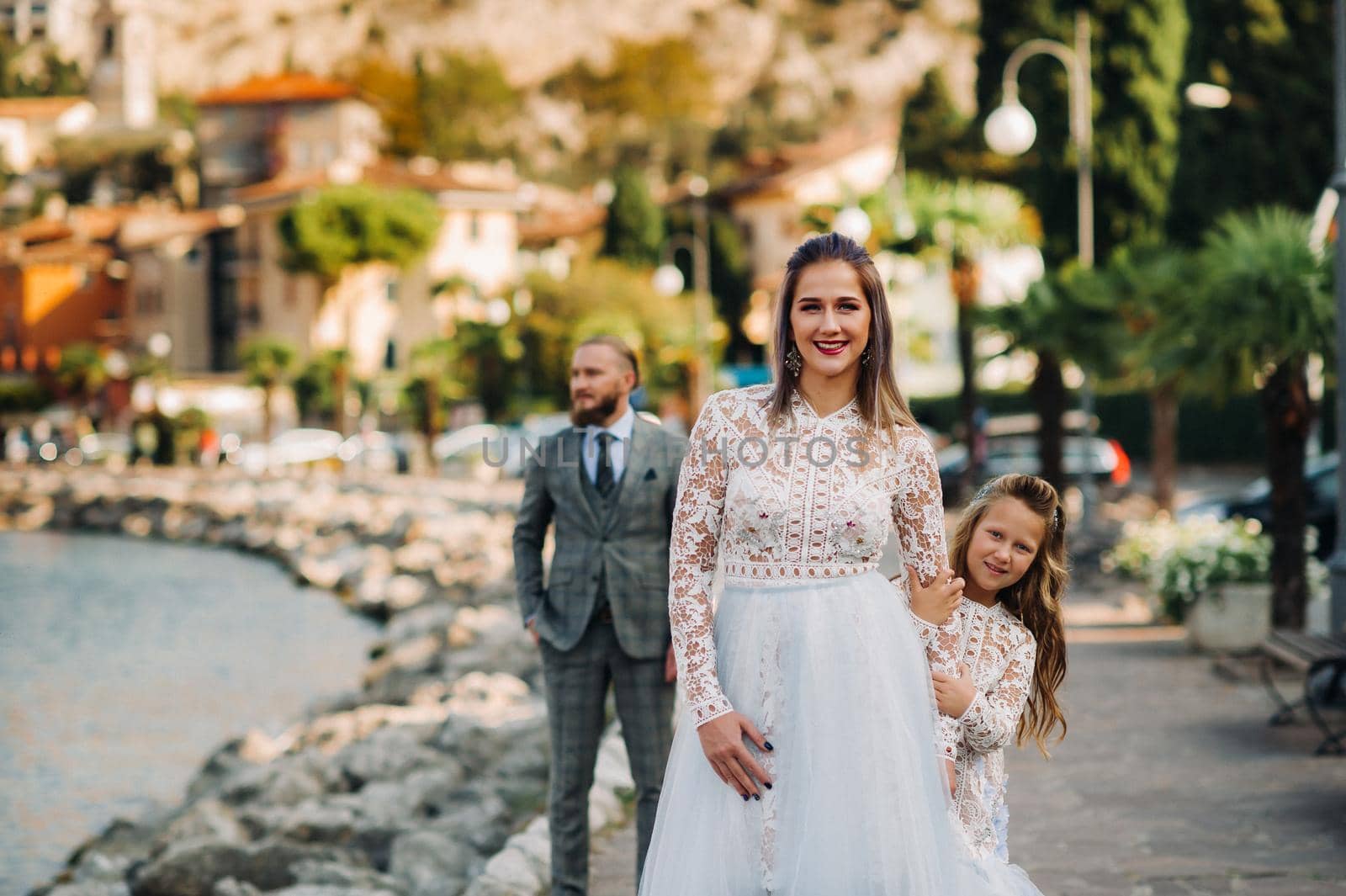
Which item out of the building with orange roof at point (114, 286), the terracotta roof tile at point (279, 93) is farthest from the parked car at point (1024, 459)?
the terracotta roof tile at point (279, 93)

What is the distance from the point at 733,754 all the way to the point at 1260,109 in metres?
→ 29.0

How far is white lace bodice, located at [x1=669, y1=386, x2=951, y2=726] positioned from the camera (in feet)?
11.9

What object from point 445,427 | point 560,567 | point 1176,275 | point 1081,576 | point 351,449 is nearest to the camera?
point 560,567

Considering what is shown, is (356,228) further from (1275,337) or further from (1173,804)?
(1173,804)

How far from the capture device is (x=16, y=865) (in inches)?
433

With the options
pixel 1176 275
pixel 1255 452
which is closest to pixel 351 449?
pixel 1255 452

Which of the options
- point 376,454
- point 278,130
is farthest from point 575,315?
point 278,130

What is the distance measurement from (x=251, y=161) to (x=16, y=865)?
9204 cm

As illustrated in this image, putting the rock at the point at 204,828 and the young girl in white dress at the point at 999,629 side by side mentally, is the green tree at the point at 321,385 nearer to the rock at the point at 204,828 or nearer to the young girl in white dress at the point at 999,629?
the rock at the point at 204,828

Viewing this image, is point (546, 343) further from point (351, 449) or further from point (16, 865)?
point (16, 865)

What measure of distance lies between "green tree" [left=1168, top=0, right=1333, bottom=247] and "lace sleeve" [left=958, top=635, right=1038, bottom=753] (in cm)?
2599

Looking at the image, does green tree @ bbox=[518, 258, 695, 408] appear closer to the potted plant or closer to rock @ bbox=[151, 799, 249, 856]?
the potted plant

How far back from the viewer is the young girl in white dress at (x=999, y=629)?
3.99 metres

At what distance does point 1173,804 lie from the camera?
309 inches
